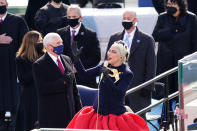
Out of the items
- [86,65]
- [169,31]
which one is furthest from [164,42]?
[86,65]


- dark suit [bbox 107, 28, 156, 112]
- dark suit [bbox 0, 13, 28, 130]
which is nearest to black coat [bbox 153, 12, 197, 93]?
dark suit [bbox 107, 28, 156, 112]

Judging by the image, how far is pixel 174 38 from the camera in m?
10.1

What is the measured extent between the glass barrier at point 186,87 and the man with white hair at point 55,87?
6.33 feet

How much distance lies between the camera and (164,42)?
10242 mm

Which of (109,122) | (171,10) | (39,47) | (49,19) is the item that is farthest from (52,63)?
(49,19)

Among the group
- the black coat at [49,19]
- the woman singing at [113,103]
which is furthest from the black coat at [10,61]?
the woman singing at [113,103]

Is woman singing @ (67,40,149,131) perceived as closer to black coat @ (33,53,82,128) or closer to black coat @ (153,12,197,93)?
black coat @ (33,53,82,128)

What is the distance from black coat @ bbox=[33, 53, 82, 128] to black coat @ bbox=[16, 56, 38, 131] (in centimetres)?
108

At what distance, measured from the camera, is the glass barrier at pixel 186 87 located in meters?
6.54

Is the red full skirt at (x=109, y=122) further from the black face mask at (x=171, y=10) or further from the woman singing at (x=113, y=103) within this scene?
the black face mask at (x=171, y=10)

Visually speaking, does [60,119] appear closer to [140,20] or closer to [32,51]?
[32,51]

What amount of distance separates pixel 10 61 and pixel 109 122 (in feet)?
12.4

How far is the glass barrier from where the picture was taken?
6.54 m

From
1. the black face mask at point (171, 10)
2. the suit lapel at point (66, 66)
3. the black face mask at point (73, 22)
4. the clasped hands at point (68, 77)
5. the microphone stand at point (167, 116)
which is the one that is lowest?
the microphone stand at point (167, 116)
